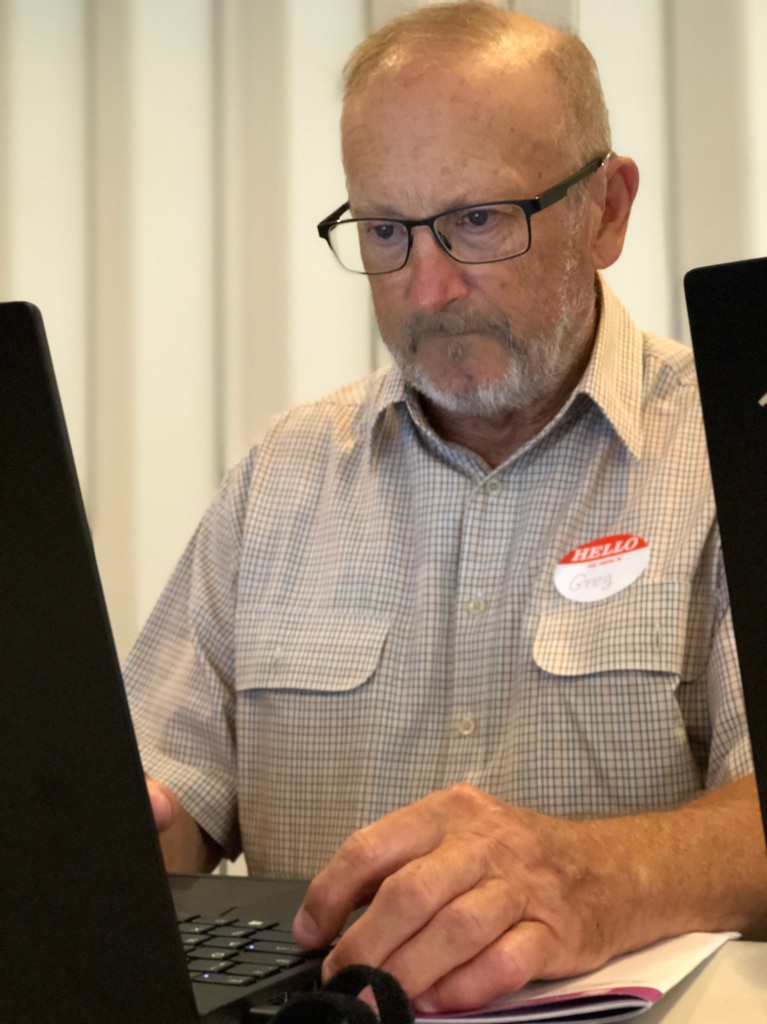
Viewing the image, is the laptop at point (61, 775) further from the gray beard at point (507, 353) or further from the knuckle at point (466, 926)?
the gray beard at point (507, 353)

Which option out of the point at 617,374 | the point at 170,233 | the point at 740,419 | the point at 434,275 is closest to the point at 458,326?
the point at 434,275

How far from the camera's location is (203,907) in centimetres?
84

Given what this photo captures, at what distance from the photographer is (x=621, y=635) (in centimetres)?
128

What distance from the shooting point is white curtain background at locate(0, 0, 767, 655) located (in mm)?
2221

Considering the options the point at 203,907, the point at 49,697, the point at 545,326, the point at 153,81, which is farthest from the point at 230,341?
the point at 49,697

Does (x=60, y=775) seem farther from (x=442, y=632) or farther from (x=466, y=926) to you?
(x=442, y=632)

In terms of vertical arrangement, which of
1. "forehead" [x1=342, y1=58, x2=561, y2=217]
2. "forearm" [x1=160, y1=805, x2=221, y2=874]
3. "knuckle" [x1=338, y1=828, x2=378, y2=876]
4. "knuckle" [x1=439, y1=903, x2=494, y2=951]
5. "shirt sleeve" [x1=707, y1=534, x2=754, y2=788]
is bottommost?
"forearm" [x1=160, y1=805, x2=221, y2=874]

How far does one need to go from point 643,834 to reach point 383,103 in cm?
90

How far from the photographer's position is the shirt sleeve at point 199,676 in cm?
145

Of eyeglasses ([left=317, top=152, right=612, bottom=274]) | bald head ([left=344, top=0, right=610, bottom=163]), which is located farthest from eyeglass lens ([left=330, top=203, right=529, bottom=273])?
bald head ([left=344, top=0, right=610, bottom=163])

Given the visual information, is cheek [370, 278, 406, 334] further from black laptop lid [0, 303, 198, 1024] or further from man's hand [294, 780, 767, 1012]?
black laptop lid [0, 303, 198, 1024]

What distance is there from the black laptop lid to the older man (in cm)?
71

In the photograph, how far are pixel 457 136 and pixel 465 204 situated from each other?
0.08 meters

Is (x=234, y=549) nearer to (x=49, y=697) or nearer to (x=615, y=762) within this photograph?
(x=615, y=762)
